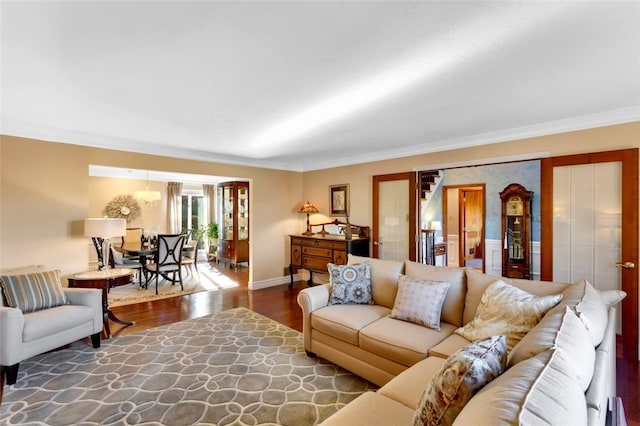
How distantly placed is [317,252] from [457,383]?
Answer: 14.0 ft

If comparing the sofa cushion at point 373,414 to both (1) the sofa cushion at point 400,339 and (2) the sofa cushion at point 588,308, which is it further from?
(2) the sofa cushion at point 588,308

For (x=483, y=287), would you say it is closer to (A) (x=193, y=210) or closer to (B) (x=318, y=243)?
(B) (x=318, y=243)

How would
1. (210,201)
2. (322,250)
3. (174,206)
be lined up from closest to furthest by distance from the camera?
(322,250)
(174,206)
(210,201)

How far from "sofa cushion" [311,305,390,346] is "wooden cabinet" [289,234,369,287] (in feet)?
6.49

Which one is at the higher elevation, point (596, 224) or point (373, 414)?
point (596, 224)

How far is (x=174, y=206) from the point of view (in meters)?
8.56

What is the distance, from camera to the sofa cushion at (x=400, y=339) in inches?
84.6

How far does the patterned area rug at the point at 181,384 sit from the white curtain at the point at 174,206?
5.57 metres

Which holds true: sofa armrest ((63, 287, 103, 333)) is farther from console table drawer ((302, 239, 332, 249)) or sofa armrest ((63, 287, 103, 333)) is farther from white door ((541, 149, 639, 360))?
white door ((541, 149, 639, 360))

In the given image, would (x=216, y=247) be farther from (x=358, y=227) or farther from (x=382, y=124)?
(x=382, y=124)

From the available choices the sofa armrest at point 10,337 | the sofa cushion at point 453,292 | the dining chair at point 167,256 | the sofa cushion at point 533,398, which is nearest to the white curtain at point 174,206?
the dining chair at point 167,256

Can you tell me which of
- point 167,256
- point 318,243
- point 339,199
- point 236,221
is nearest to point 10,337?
point 167,256

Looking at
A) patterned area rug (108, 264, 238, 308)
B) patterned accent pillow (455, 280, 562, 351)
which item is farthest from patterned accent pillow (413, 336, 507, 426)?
patterned area rug (108, 264, 238, 308)

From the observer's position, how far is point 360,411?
146 centimetres
